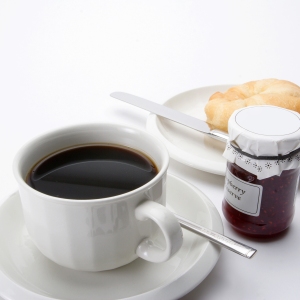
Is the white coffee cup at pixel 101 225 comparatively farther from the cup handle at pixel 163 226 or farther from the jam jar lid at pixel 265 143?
the jam jar lid at pixel 265 143

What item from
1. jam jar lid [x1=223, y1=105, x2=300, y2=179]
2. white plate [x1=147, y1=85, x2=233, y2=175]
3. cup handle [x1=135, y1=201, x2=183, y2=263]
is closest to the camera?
cup handle [x1=135, y1=201, x2=183, y2=263]

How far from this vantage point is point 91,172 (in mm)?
780

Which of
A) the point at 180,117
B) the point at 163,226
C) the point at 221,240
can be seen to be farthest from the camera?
the point at 180,117

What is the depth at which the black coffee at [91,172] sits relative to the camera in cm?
73

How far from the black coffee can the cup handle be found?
56 millimetres

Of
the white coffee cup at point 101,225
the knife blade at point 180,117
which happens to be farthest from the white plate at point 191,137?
the white coffee cup at point 101,225

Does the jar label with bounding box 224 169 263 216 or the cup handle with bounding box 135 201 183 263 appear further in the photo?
the jar label with bounding box 224 169 263 216

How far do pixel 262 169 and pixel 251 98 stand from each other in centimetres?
43

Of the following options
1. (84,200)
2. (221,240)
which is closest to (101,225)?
(84,200)

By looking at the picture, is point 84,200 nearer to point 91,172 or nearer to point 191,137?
point 91,172

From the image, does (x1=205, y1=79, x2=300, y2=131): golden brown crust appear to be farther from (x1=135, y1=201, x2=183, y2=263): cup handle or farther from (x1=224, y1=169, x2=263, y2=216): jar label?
(x1=135, y1=201, x2=183, y2=263): cup handle

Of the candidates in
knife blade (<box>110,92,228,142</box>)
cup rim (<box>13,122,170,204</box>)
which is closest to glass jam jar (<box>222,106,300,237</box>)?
cup rim (<box>13,122,170,204</box>)

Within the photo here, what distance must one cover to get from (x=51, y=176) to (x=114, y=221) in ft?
0.48

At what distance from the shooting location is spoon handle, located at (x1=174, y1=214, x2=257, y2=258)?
2.43 feet
